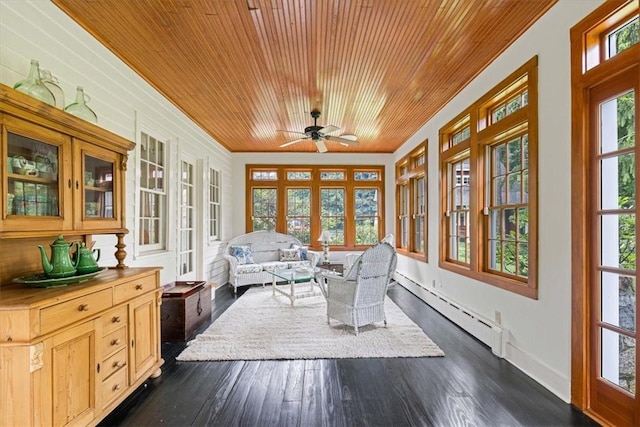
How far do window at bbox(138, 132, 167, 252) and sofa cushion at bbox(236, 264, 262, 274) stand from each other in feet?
6.21

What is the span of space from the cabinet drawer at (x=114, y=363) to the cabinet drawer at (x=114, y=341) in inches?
1.6

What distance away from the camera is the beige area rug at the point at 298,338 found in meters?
3.26

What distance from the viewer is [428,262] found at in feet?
17.9

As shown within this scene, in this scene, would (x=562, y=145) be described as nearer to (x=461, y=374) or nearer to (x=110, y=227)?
(x=461, y=374)

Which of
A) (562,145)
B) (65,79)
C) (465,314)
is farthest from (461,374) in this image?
(65,79)

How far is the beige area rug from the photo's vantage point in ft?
10.7

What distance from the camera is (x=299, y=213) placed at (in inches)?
315

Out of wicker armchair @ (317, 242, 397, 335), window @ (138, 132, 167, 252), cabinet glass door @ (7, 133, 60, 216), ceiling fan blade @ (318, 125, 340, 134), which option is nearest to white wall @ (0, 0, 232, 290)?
window @ (138, 132, 167, 252)

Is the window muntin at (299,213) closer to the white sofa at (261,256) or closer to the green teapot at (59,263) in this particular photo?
the white sofa at (261,256)

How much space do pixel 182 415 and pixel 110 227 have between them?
1.51 m

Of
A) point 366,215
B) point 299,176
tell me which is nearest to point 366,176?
point 366,215

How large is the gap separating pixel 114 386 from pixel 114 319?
449 mm

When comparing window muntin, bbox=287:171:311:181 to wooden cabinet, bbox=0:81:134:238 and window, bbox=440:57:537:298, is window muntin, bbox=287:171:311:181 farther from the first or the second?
wooden cabinet, bbox=0:81:134:238

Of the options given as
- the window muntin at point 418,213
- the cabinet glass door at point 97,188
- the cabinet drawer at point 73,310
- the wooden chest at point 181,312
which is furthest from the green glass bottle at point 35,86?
the window muntin at point 418,213
